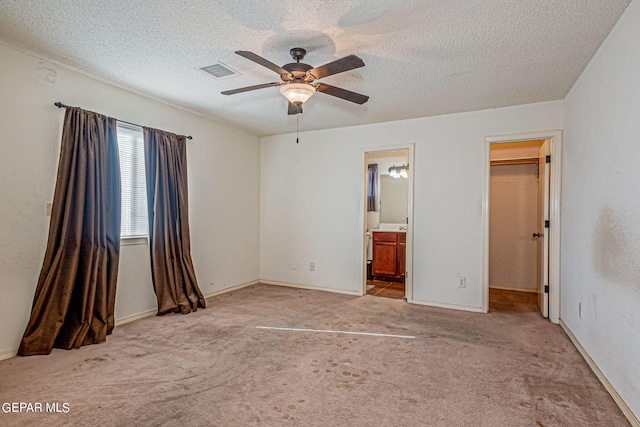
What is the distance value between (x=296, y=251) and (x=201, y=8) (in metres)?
3.77

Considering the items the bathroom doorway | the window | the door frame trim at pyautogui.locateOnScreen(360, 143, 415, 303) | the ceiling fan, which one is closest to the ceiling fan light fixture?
the ceiling fan

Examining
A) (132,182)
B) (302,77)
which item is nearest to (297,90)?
(302,77)

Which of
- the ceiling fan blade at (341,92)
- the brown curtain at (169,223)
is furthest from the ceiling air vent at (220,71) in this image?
the brown curtain at (169,223)

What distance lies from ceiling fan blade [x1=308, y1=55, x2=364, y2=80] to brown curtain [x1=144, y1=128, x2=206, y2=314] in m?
2.22

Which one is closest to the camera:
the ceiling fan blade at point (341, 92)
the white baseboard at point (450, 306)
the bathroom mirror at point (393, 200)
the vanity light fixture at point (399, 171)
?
the ceiling fan blade at point (341, 92)

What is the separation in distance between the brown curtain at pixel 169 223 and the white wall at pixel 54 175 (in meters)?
0.17

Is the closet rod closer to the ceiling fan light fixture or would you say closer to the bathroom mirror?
the bathroom mirror

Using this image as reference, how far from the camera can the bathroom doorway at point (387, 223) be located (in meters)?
5.59

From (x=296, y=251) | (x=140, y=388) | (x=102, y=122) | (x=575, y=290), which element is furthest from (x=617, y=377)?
(x=102, y=122)

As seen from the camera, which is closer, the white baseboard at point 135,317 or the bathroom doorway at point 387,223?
the white baseboard at point 135,317

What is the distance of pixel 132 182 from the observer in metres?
3.65

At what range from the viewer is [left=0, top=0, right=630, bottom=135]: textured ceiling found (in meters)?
2.11

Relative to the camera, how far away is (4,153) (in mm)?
2635

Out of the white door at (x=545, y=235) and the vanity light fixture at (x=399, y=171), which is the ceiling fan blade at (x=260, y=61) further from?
the vanity light fixture at (x=399, y=171)
